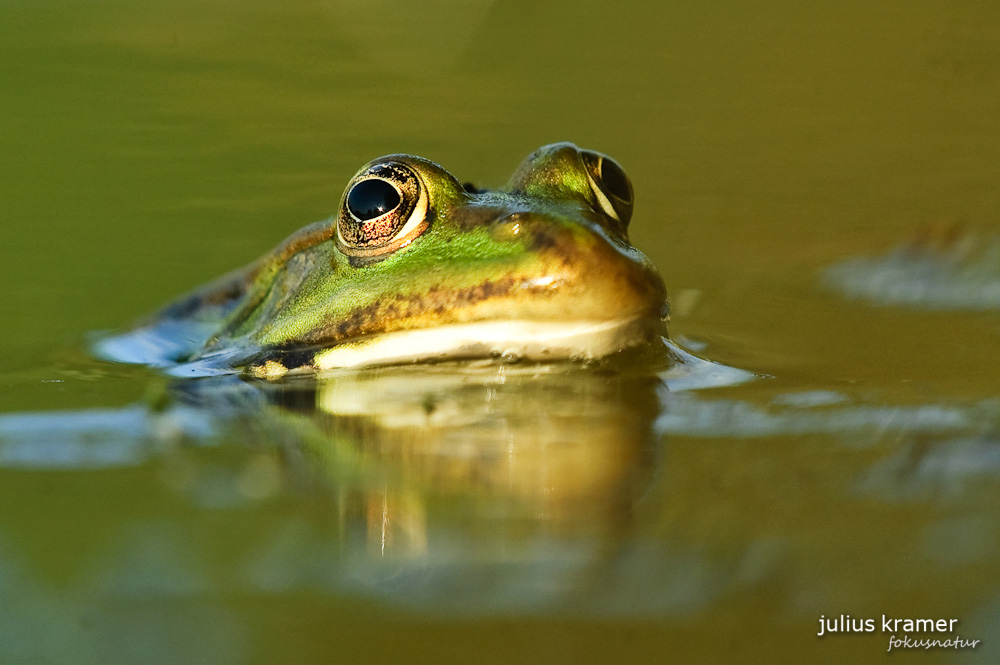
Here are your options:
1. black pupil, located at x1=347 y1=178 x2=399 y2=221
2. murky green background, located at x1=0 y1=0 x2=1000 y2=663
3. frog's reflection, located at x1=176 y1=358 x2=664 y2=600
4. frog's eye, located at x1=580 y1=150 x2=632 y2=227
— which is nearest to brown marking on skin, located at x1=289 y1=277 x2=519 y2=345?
frog's reflection, located at x1=176 y1=358 x2=664 y2=600

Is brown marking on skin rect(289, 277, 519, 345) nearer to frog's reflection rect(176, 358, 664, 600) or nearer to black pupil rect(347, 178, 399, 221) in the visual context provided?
frog's reflection rect(176, 358, 664, 600)

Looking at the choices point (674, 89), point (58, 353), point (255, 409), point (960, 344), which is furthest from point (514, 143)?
point (255, 409)

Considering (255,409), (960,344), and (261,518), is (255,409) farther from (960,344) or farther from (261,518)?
(960,344)

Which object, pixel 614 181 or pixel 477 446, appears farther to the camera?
pixel 614 181

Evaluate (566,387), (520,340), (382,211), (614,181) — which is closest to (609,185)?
(614,181)

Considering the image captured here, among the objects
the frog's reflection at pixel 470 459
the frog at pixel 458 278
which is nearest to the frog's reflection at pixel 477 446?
the frog's reflection at pixel 470 459

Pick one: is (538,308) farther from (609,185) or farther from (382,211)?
(609,185)
